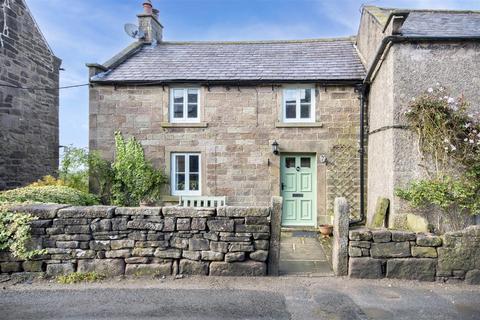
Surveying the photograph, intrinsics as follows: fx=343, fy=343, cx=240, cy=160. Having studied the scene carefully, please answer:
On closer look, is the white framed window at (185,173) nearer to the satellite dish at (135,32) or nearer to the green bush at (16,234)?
the green bush at (16,234)

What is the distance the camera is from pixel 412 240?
5.46 metres

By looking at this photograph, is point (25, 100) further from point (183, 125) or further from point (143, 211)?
point (143, 211)

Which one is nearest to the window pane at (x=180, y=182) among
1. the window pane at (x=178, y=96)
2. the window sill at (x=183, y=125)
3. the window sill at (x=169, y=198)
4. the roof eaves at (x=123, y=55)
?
the window sill at (x=169, y=198)

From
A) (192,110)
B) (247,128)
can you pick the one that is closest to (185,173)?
(192,110)

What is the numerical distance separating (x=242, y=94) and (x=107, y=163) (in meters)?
4.71

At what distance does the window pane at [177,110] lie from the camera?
10734mm

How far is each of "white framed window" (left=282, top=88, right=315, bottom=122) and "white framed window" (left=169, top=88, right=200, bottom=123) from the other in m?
2.72

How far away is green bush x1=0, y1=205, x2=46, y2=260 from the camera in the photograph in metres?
5.43

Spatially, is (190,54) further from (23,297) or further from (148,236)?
(23,297)

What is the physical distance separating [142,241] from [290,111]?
6.48m

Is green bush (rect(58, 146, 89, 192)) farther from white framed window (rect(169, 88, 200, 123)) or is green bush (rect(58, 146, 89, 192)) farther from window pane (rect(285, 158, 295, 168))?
window pane (rect(285, 158, 295, 168))

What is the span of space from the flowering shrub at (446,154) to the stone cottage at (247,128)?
120 inches

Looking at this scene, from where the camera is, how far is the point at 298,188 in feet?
34.6

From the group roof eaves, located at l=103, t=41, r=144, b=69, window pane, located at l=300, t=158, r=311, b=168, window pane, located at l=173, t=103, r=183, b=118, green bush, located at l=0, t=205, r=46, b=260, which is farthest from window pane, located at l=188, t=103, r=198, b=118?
green bush, located at l=0, t=205, r=46, b=260
